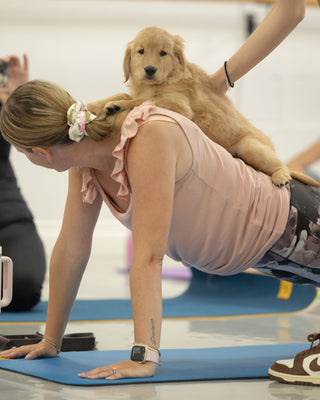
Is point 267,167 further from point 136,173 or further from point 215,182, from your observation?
point 136,173

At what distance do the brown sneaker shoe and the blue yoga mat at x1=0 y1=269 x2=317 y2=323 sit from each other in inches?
49.9

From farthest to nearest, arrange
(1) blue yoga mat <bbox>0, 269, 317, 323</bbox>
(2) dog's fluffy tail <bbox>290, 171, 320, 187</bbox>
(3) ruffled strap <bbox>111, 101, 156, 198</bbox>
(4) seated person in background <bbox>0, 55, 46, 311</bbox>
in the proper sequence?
(4) seated person in background <bbox>0, 55, 46, 311</bbox> → (1) blue yoga mat <bbox>0, 269, 317, 323</bbox> → (2) dog's fluffy tail <bbox>290, 171, 320, 187</bbox> → (3) ruffled strap <bbox>111, 101, 156, 198</bbox>

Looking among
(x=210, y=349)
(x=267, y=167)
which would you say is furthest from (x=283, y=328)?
(x=267, y=167)

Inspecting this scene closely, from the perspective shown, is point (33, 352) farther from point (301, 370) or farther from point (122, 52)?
point (122, 52)

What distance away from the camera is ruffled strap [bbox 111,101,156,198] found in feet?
5.40

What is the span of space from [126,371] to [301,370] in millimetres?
433

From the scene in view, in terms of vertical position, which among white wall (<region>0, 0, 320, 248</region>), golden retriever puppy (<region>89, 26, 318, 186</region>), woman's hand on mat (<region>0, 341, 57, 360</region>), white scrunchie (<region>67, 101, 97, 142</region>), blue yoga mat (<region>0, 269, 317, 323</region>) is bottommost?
woman's hand on mat (<region>0, 341, 57, 360</region>)

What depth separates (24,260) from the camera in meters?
3.17

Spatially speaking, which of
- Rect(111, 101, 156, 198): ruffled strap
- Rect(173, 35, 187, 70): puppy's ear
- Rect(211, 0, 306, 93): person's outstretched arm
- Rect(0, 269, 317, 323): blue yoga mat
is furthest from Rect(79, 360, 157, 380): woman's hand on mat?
Rect(0, 269, 317, 323): blue yoga mat

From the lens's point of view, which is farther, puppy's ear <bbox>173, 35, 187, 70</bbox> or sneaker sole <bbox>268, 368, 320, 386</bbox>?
puppy's ear <bbox>173, 35, 187, 70</bbox>

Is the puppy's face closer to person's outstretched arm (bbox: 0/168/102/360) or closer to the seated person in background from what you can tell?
person's outstretched arm (bbox: 0/168/102/360)

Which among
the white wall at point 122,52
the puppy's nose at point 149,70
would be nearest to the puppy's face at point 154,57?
the puppy's nose at point 149,70

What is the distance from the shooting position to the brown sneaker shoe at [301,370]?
5.53 feet

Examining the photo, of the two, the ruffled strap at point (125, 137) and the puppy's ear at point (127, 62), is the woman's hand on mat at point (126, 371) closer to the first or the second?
the ruffled strap at point (125, 137)
